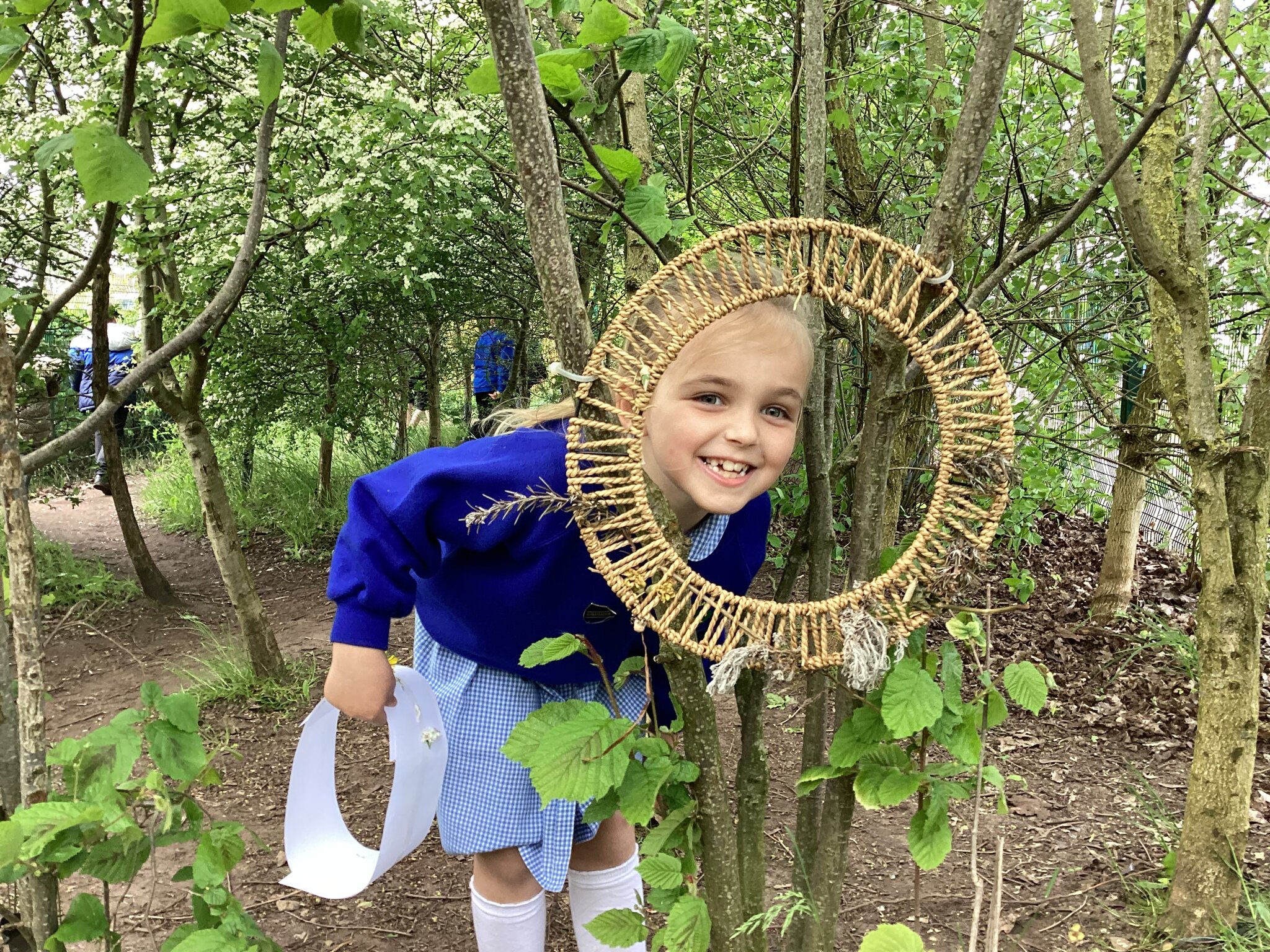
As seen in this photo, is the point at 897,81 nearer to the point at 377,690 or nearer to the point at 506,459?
the point at 506,459

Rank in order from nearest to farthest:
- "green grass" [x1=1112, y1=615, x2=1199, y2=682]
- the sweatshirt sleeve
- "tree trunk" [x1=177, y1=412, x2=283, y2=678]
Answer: the sweatshirt sleeve, "tree trunk" [x1=177, y1=412, x2=283, y2=678], "green grass" [x1=1112, y1=615, x2=1199, y2=682]

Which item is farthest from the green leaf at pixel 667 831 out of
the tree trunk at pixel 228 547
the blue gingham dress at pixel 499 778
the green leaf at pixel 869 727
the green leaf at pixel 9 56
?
the tree trunk at pixel 228 547

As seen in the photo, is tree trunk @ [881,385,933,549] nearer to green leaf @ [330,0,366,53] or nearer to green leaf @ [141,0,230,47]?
green leaf @ [330,0,366,53]

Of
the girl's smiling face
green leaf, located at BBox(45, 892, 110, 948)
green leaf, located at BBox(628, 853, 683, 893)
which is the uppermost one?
the girl's smiling face

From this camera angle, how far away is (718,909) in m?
1.21

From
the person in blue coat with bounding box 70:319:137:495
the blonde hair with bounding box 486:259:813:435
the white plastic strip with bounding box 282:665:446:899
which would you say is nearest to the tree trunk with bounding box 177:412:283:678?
the person in blue coat with bounding box 70:319:137:495

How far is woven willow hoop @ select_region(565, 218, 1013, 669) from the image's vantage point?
1020 millimetres

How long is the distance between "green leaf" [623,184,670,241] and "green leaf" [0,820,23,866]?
1.14 meters

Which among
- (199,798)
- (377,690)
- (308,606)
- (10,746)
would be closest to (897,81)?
(377,690)

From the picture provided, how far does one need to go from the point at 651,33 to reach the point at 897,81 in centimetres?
244

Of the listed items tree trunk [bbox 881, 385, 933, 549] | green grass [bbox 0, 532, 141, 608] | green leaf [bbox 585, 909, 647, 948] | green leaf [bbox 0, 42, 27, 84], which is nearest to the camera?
green leaf [bbox 0, 42, 27, 84]

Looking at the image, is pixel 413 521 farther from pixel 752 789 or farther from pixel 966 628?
pixel 966 628

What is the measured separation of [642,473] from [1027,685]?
2.06ft

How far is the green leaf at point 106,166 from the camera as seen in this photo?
106 centimetres
